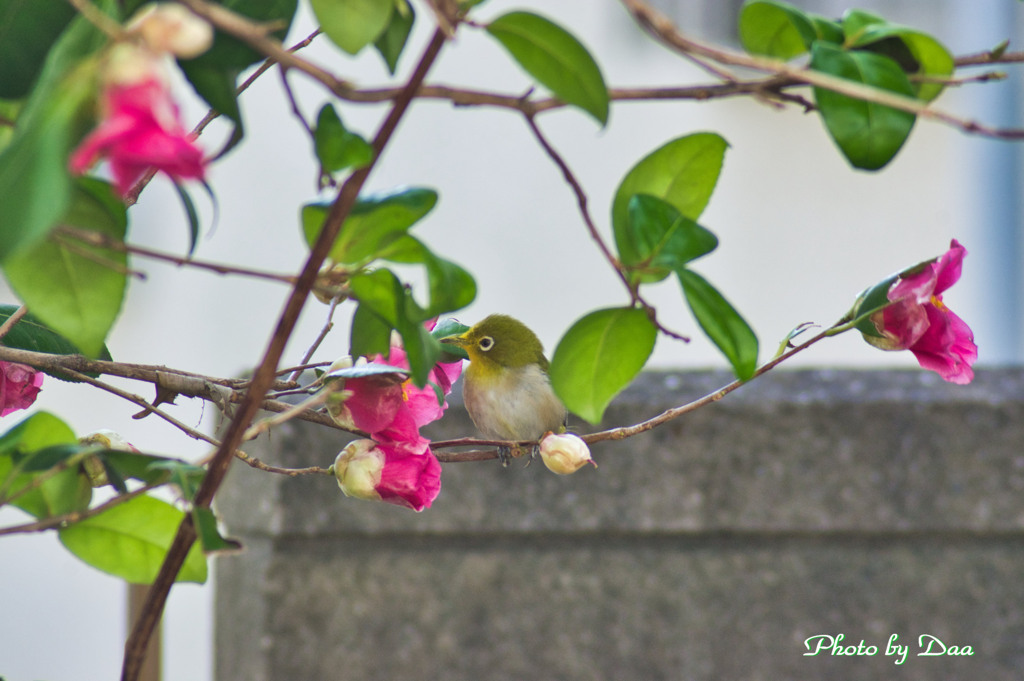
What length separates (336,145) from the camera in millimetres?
186

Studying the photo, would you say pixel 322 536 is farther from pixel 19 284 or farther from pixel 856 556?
pixel 19 284

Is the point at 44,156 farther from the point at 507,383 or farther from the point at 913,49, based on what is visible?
the point at 507,383

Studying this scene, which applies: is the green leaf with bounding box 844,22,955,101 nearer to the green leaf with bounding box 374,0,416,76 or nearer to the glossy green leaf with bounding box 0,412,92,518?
the green leaf with bounding box 374,0,416,76

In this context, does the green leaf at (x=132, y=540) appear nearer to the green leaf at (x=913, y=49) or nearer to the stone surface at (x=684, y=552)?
the green leaf at (x=913, y=49)

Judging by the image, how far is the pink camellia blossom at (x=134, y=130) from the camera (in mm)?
126

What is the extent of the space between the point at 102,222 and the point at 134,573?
11cm

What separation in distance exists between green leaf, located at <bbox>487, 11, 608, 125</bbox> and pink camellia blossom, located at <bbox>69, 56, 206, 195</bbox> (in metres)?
0.08

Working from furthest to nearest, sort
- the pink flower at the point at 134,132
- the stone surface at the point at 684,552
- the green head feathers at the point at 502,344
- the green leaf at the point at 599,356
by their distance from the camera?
the stone surface at the point at 684,552 < the green head feathers at the point at 502,344 < the green leaf at the point at 599,356 < the pink flower at the point at 134,132

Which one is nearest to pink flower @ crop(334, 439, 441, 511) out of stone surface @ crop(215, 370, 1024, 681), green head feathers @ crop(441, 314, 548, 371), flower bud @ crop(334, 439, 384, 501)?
flower bud @ crop(334, 439, 384, 501)

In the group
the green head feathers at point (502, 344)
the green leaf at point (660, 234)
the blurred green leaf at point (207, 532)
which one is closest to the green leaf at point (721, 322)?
the green leaf at point (660, 234)

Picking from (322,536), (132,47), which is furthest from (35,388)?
(322,536)

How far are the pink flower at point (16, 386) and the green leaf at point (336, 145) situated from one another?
16cm

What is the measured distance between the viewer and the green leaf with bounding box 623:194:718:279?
0.71ft

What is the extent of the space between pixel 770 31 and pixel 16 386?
9.7 inches
